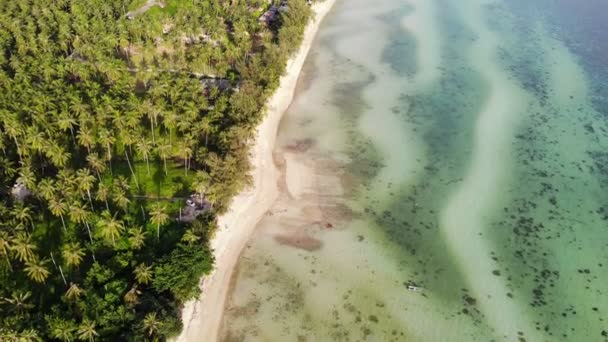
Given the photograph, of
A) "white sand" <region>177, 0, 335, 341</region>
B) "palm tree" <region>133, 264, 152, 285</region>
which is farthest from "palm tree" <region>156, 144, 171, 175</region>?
"palm tree" <region>133, 264, 152, 285</region>

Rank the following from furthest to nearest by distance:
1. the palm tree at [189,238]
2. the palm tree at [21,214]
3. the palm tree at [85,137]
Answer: the palm tree at [85,137]
the palm tree at [189,238]
the palm tree at [21,214]

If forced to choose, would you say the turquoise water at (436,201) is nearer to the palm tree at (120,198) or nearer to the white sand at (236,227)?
the white sand at (236,227)

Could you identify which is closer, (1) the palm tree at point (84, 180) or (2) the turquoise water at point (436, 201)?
(2) the turquoise water at point (436, 201)

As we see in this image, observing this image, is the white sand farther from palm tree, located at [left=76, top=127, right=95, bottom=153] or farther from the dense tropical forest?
palm tree, located at [left=76, top=127, right=95, bottom=153]

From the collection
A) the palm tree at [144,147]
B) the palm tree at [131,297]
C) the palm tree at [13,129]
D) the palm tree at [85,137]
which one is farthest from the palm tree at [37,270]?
the palm tree at [13,129]

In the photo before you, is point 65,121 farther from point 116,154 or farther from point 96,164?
point 96,164

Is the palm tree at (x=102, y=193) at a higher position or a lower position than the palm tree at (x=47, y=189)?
lower
